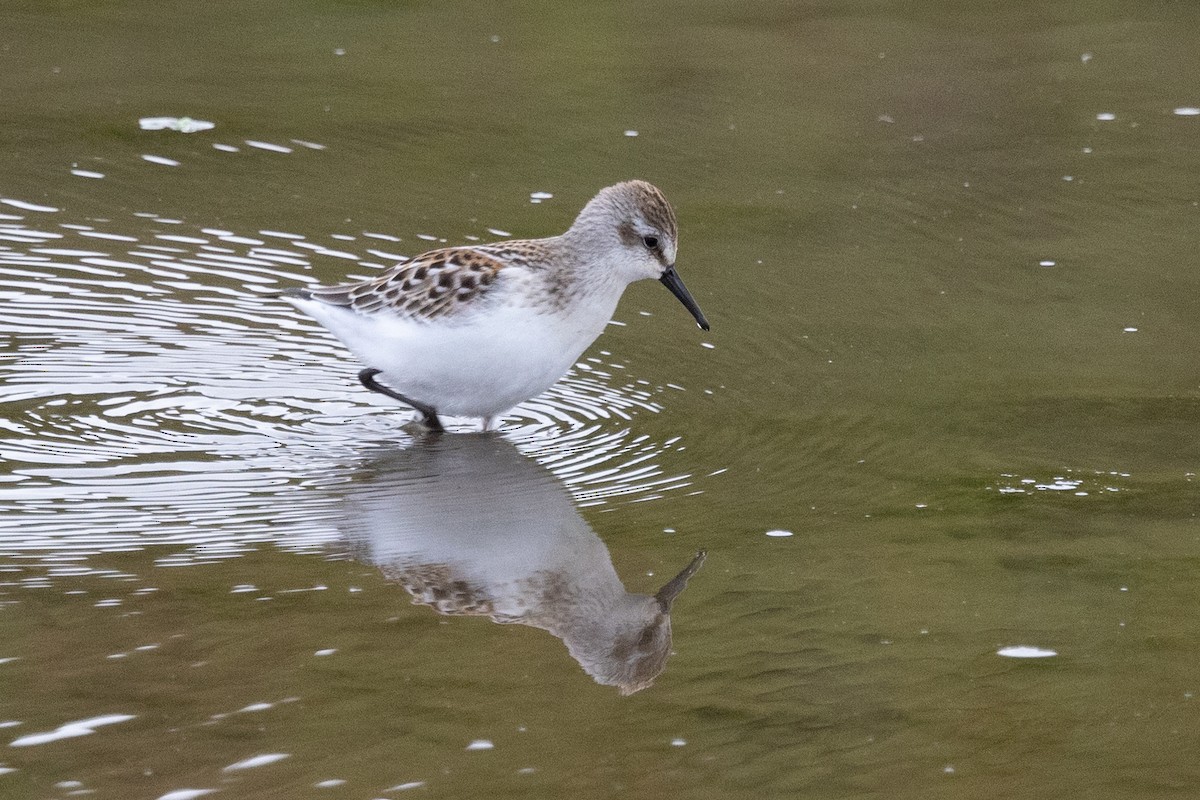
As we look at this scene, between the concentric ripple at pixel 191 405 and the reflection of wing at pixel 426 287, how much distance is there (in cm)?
52

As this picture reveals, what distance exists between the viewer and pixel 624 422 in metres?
7.50

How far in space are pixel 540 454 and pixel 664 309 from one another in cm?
198

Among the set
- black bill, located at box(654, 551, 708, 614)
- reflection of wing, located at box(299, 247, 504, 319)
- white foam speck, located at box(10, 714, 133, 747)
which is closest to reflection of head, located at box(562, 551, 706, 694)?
black bill, located at box(654, 551, 708, 614)

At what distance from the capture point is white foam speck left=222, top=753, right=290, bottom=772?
4664 millimetres

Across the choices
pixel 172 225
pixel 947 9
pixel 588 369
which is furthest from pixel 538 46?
pixel 588 369

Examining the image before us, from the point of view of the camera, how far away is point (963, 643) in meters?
5.61

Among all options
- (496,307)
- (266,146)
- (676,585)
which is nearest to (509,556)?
(676,585)

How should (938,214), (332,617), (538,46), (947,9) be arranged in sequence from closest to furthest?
(332,617) < (938,214) < (538,46) < (947,9)

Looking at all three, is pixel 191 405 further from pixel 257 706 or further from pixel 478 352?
pixel 257 706

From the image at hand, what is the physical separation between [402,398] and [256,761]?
308 centimetres

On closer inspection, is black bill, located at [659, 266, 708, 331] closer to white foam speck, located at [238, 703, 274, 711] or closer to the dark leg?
the dark leg

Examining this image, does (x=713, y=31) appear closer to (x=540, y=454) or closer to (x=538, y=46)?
(x=538, y=46)

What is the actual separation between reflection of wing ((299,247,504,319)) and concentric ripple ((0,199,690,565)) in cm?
52

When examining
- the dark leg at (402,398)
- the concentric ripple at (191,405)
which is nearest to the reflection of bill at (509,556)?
the concentric ripple at (191,405)
